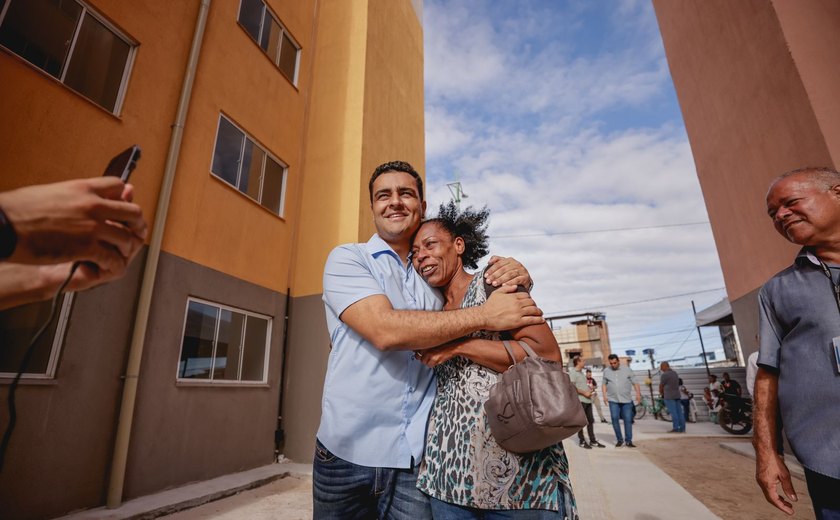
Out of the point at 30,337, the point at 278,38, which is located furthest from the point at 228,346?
the point at 278,38

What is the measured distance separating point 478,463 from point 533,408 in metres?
0.37

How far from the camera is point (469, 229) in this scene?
2342mm

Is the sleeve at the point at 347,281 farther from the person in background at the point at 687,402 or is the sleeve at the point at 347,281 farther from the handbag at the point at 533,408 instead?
the person in background at the point at 687,402

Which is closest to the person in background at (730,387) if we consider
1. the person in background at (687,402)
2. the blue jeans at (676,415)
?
the blue jeans at (676,415)

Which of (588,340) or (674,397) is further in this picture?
(588,340)

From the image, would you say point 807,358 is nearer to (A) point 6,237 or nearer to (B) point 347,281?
Result: (B) point 347,281

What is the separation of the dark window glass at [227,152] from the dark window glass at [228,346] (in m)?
2.34

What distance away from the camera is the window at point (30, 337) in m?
3.88

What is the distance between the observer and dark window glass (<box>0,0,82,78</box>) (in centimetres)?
421

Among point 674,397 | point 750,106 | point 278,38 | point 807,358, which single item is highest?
point 278,38

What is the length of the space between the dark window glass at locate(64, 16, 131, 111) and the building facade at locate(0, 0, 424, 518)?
22mm

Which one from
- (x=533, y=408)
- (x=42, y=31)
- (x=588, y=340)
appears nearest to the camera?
(x=533, y=408)

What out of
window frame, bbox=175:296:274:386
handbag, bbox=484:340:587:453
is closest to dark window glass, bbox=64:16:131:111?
window frame, bbox=175:296:274:386

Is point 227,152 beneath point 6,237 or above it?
above
